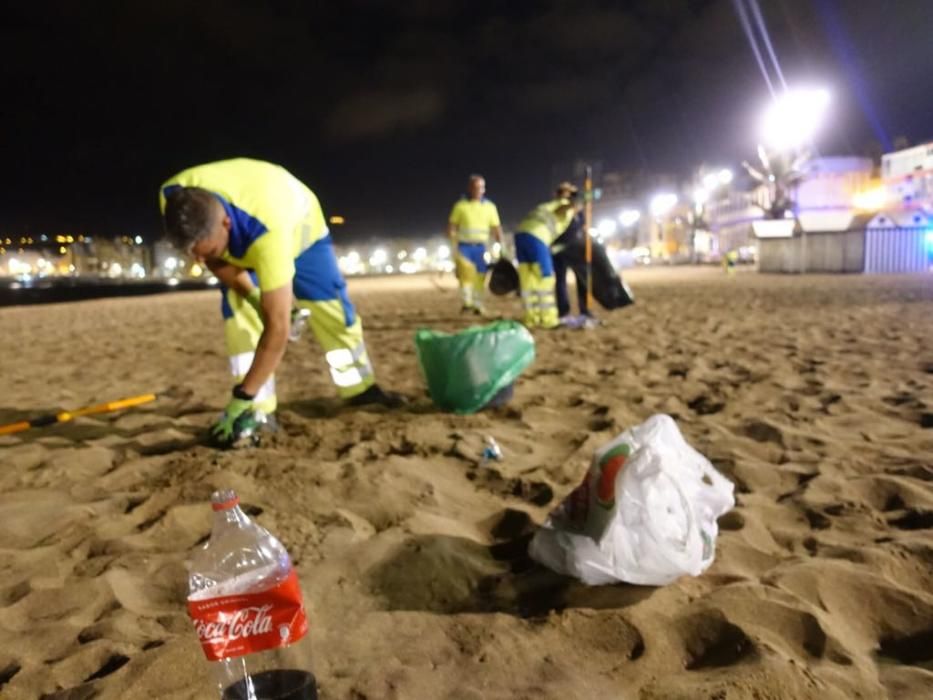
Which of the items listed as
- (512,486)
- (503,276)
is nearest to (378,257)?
(503,276)

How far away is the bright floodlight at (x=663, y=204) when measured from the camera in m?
57.1

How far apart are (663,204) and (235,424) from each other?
193 feet

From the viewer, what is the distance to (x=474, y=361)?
3.59 metres

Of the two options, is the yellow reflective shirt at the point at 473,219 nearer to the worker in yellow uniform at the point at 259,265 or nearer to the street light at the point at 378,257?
the worker in yellow uniform at the point at 259,265

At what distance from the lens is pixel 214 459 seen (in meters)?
2.94

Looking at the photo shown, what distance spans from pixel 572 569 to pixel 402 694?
593 millimetres

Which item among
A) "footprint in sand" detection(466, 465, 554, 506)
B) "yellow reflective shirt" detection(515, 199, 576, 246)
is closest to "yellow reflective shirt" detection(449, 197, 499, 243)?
"yellow reflective shirt" detection(515, 199, 576, 246)

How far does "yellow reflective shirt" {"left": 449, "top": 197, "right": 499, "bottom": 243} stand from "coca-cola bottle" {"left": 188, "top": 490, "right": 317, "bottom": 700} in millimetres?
7714

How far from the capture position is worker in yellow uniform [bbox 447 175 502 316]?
9055 millimetres

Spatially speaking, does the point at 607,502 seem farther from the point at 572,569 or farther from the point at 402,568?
the point at 402,568

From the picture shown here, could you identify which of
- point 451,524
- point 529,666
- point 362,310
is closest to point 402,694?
point 529,666

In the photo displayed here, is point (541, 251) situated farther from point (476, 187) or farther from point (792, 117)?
point (792, 117)

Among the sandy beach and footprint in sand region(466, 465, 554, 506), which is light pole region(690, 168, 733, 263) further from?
footprint in sand region(466, 465, 554, 506)

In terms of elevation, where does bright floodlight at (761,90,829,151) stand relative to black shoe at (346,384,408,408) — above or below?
above
